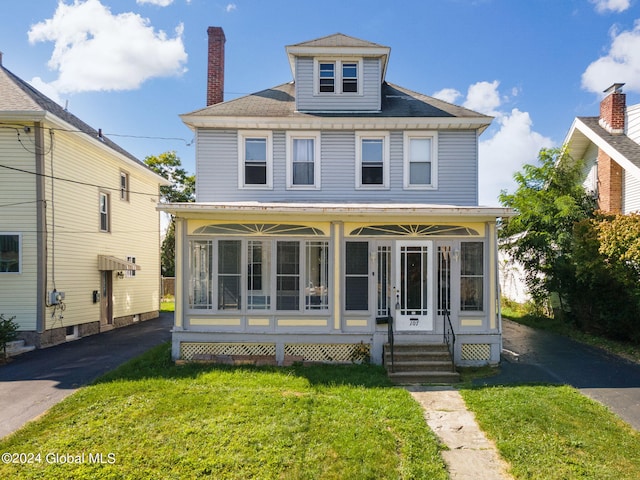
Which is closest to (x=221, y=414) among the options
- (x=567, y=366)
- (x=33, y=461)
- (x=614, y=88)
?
(x=33, y=461)

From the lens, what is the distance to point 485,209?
337 inches

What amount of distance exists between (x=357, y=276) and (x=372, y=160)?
3458mm

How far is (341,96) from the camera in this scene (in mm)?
10844

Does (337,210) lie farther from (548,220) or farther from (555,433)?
(548,220)

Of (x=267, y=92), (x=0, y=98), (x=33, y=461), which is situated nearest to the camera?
(x=33, y=461)

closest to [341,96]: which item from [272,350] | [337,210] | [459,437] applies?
[337,210]

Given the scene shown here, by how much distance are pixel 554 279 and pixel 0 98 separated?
1761 cm

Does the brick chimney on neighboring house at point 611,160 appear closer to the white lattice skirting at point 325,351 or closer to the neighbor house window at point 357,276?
the neighbor house window at point 357,276

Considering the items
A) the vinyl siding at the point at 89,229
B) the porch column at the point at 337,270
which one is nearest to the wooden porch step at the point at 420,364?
the porch column at the point at 337,270

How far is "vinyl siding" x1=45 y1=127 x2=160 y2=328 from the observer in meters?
11.2

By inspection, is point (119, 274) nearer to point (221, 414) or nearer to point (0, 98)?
point (0, 98)

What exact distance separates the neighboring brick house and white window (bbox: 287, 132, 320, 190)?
9.44 metres

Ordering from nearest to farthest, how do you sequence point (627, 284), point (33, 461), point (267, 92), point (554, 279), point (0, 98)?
point (33, 461) < point (627, 284) < point (0, 98) < point (267, 92) < point (554, 279)

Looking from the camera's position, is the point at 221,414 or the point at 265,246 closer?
the point at 221,414
